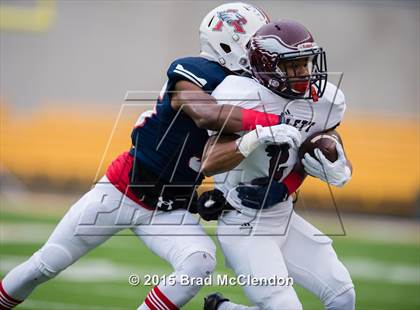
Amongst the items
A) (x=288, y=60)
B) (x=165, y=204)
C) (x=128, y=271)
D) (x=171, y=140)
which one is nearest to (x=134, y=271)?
(x=128, y=271)

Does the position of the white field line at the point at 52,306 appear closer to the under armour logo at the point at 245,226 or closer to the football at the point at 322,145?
the under armour logo at the point at 245,226

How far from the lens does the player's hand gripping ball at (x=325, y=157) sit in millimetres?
3355

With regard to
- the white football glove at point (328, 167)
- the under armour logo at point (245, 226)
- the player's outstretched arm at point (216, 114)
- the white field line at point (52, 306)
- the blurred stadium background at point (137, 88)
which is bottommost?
the blurred stadium background at point (137, 88)

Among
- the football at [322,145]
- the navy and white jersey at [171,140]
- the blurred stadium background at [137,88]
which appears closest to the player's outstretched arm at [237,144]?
the football at [322,145]

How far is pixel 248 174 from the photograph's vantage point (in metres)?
3.46

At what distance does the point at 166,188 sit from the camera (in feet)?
Answer: 12.1

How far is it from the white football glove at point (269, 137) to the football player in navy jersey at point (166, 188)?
0.97 ft

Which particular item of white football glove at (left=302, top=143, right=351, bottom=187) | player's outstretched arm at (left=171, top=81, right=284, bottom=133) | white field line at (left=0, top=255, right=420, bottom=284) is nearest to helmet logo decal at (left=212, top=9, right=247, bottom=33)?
player's outstretched arm at (left=171, top=81, right=284, bottom=133)

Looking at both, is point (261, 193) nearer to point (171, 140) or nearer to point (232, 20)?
point (171, 140)

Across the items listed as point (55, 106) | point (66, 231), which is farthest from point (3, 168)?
point (66, 231)

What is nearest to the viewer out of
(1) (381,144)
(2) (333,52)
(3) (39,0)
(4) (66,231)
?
(4) (66,231)

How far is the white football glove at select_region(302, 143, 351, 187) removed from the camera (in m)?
3.35

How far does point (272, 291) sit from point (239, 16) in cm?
122

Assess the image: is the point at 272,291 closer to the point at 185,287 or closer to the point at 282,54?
the point at 185,287
